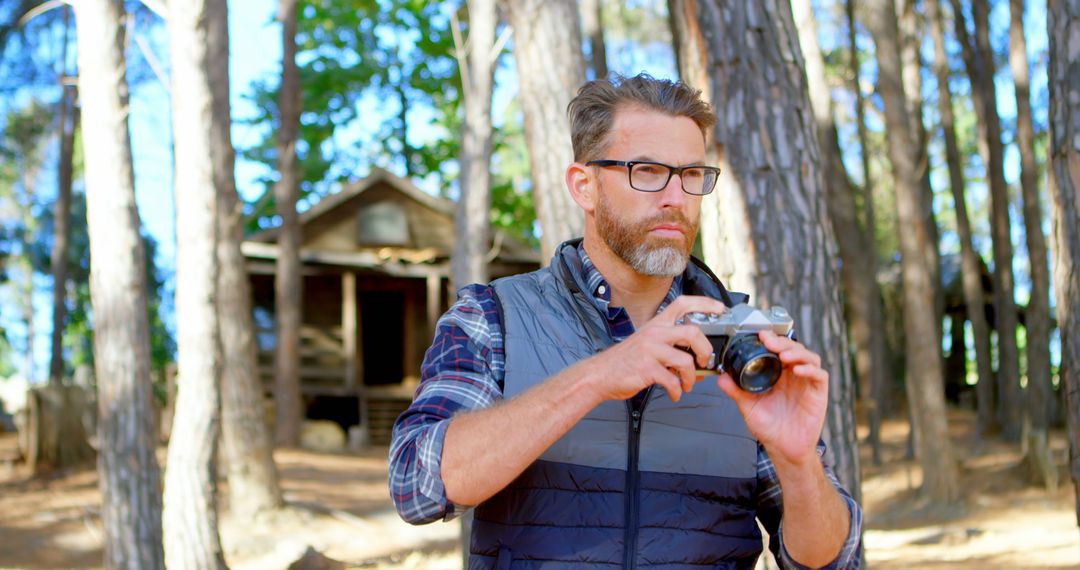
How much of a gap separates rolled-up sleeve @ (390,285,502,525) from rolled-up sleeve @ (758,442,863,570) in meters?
0.70

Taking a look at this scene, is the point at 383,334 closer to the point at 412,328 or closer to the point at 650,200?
the point at 412,328

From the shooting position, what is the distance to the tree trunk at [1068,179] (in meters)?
4.53

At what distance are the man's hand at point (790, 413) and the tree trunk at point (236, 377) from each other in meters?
10.2

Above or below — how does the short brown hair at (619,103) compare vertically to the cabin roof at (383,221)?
below

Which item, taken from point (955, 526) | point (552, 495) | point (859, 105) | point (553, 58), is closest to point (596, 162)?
point (552, 495)

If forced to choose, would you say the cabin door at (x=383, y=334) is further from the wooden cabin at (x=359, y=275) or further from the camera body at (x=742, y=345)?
the camera body at (x=742, y=345)

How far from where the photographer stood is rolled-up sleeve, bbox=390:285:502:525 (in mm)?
2301

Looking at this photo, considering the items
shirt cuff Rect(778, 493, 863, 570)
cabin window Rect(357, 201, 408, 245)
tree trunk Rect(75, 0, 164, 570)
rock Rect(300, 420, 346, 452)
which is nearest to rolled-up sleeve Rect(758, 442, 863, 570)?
shirt cuff Rect(778, 493, 863, 570)

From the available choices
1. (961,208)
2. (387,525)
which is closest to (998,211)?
(961,208)

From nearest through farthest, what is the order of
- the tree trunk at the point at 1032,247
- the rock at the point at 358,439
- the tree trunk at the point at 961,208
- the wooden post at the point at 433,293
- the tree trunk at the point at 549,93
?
A: the tree trunk at the point at 549,93 → the tree trunk at the point at 1032,247 → the tree trunk at the point at 961,208 → the rock at the point at 358,439 → the wooden post at the point at 433,293

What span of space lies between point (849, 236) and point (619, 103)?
1599cm

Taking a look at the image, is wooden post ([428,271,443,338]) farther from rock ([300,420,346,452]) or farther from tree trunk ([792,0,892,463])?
tree trunk ([792,0,892,463])

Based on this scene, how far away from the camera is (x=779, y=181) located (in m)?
4.67

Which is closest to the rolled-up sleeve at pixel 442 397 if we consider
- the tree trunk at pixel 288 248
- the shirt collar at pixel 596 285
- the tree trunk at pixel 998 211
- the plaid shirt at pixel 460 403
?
the plaid shirt at pixel 460 403
